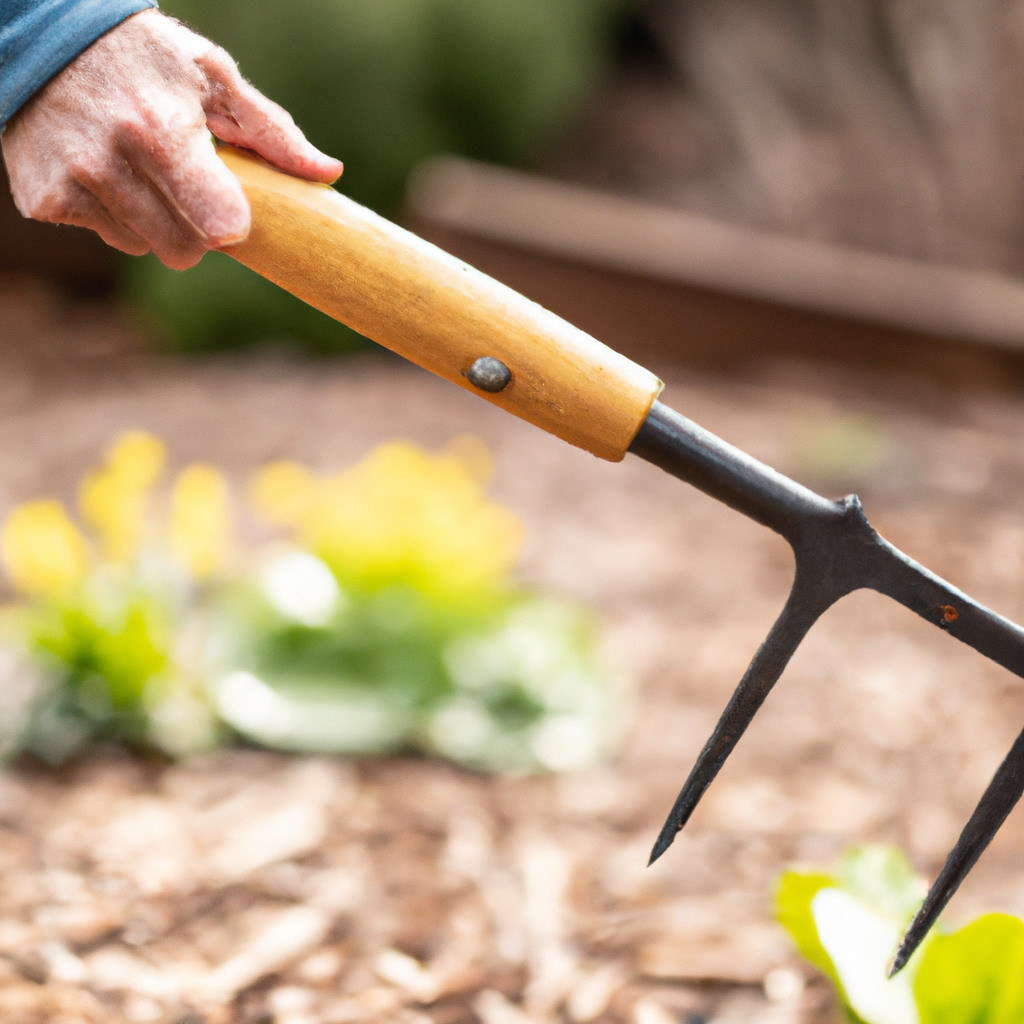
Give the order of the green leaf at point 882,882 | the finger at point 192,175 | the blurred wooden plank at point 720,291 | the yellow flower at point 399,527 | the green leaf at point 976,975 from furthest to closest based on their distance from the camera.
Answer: the blurred wooden plank at point 720,291 < the yellow flower at point 399,527 < the green leaf at point 882,882 < the green leaf at point 976,975 < the finger at point 192,175

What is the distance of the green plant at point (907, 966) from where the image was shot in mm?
748

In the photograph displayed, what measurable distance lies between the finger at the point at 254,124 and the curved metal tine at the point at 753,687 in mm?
484

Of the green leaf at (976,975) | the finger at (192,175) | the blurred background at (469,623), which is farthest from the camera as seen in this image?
the blurred background at (469,623)

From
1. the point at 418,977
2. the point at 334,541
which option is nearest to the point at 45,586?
the point at 334,541

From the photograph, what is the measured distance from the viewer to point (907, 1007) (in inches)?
31.1

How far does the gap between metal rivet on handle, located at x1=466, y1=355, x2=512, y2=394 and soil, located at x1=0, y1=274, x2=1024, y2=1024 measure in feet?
2.15

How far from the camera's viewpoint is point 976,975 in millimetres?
759

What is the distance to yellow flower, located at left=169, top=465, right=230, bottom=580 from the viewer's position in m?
1.43

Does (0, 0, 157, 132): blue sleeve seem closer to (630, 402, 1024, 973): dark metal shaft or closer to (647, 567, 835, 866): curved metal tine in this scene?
(630, 402, 1024, 973): dark metal shaft

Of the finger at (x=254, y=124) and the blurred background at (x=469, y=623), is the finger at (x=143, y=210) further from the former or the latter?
the blurred background at (x=469, y=623)

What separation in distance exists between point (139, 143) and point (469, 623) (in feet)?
3.31

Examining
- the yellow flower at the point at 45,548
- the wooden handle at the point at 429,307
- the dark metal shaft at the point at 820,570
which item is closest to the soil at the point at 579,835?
the yellow flower at the point at 45,548

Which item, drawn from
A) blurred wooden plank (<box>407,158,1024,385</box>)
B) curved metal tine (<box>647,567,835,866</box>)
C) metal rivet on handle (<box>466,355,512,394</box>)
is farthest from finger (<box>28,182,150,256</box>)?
blurred wooden plank (<box>407,158,1024,385</box>)

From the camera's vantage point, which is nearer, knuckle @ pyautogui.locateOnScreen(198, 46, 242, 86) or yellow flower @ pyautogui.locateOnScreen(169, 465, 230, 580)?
knuckle @ pyautogui.locateOnScreen(198, 46, 242, 86)
